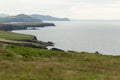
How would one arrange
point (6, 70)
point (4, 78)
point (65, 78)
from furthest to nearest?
point (6, 70)
point (65, 78)
point (4, 78)

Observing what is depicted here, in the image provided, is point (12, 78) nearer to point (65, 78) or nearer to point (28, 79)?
point (28, 79)

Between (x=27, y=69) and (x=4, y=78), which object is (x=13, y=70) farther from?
(x=4, y=78)

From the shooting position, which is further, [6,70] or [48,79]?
[6,70]

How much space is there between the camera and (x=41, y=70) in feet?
89.2

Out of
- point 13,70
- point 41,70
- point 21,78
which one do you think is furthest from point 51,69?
point 21,78

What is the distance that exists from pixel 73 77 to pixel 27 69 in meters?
5.43

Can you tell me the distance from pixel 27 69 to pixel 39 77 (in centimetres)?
459

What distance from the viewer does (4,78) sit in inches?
881

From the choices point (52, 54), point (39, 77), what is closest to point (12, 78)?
point (39, 77)

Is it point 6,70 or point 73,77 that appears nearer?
point 73,77

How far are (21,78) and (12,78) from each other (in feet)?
2.35

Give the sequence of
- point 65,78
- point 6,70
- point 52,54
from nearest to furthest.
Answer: point 65,78, point 6,70, point 52,54

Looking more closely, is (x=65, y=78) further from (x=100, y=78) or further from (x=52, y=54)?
(x=52, y=54)

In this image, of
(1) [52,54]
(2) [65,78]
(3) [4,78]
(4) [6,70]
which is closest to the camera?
(3) [4,78]
